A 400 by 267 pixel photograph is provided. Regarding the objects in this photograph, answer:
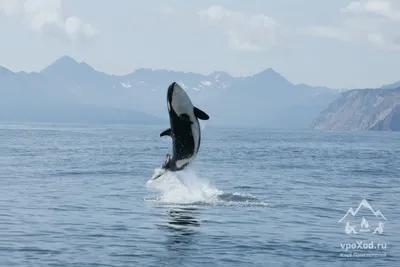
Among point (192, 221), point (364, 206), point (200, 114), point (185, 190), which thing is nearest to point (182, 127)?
point (200, 114)

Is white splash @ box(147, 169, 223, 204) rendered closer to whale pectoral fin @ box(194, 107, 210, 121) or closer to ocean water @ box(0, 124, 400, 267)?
ocean water @ box(0, 124, 400, 267)

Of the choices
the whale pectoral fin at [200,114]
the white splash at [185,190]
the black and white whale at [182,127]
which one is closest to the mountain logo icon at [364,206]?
the white splash at [185,190]

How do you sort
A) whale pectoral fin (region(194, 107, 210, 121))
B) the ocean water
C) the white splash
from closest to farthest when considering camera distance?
the ocean water < whale pectoral fin (region(194, 107, 210, 121)) < the white splash

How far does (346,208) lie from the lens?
1518 inches

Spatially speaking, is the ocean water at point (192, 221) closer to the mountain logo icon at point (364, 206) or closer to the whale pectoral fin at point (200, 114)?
the mountain logo icon at point (364, 206)

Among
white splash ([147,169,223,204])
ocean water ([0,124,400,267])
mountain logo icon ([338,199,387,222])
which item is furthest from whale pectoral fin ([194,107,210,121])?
mountain logo icon ([338,199,387,222])

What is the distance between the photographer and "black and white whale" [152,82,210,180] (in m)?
31.7

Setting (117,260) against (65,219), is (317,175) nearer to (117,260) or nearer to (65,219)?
(65,219)

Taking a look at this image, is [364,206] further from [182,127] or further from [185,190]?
[182,127]

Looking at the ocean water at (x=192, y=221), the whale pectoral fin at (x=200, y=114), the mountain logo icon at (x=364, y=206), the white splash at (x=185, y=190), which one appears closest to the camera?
the ocean water at (x=192, y=221)

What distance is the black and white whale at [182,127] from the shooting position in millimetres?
31719

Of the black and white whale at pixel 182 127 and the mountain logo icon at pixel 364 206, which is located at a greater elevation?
the black and white whale at pixel 182 127

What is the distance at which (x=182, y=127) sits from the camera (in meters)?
32.3

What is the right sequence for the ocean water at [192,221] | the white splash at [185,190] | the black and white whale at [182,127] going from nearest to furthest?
1. the ocean water at [192,221]
2. the black and white whale at [182,127]
3. the white splash at [185,190]
